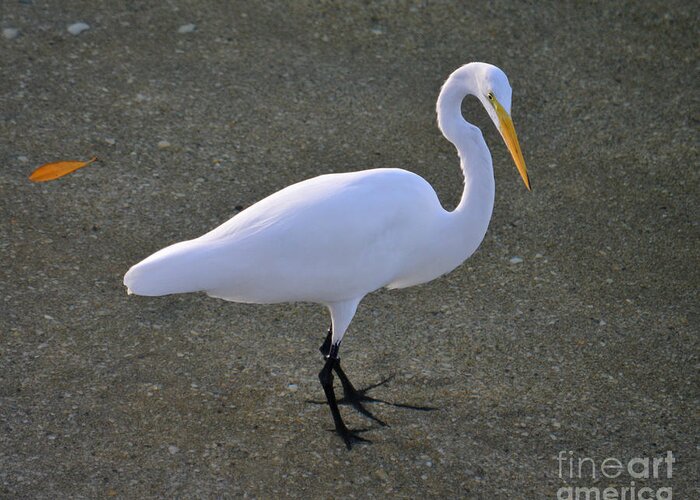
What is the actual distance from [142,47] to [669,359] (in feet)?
11.7

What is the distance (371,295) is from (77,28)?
9.15 ft

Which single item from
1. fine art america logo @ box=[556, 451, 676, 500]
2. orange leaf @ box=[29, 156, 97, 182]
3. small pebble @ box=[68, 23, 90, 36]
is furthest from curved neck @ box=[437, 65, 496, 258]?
small pebble @ box=[68, 23, 90, 36]

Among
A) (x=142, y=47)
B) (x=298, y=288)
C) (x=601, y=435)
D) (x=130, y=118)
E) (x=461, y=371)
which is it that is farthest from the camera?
(x=142, y=47)

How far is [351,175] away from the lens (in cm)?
357

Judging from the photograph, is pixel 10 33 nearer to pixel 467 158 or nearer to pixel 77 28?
pixel 77 28

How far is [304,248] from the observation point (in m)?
3.37

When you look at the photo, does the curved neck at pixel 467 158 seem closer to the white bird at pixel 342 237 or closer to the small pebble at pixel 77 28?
the white bird at pixel 342 237

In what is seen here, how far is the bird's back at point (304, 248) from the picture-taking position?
3291 millimetres

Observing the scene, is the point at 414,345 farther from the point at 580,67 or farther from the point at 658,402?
the point at 580,67

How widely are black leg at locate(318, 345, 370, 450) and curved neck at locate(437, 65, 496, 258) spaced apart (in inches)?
26.0

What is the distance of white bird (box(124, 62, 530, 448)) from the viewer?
3322 mm

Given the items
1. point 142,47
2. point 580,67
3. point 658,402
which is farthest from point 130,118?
point 658,402

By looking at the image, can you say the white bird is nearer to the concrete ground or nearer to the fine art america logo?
the concrete ground

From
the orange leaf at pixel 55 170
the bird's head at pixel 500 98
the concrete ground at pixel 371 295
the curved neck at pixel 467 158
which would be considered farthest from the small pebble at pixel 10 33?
the bird's head at pixel 500 98
